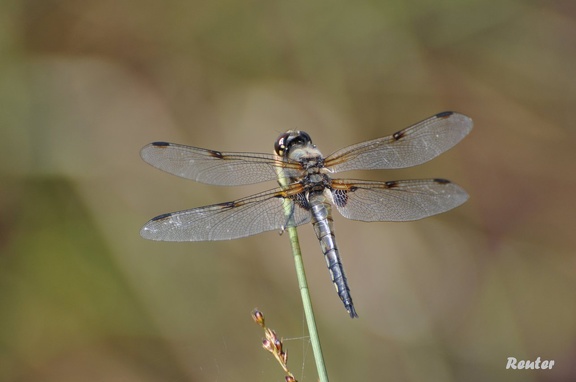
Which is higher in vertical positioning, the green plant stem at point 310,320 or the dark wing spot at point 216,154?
the dark wing spot at point 216,154

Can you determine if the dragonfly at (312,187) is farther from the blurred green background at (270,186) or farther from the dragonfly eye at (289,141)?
the blurred green background at (270,186)

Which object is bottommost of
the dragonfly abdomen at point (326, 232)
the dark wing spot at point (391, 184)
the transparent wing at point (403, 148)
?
the dragonfly abdomen at point (326, 232)

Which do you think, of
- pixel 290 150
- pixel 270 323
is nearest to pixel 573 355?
pixel 270 323

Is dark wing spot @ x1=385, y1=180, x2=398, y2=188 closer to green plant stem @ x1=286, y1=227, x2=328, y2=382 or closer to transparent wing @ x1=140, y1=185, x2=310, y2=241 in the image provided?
transparent wing @ x1=140, y1=185, x2=310, y2=241

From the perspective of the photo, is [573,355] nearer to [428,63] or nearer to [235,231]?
[428,63]

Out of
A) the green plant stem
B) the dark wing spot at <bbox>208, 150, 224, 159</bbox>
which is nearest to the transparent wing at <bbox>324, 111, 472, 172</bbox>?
the dark wing spot at <bbox>208, 150, 224, 159</bbox>

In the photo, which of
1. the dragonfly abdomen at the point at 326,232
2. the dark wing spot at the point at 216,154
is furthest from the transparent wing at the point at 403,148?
the dark wing spot at the point at 216,154

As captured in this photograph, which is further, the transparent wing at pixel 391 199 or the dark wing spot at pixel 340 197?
the dark wing spot at pixel 340 197
